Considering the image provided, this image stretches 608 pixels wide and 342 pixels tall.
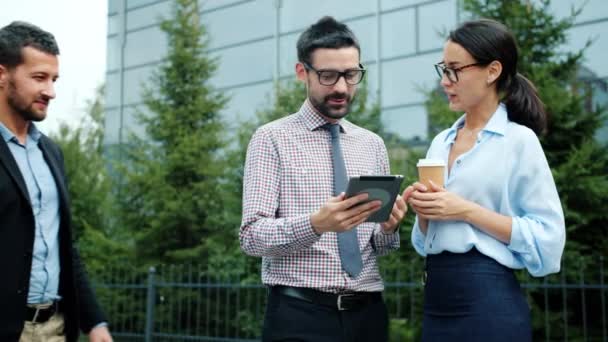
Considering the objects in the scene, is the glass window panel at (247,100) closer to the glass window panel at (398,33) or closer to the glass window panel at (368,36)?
the glass window panel at (368,36)

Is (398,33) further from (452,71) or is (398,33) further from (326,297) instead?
(326,297)

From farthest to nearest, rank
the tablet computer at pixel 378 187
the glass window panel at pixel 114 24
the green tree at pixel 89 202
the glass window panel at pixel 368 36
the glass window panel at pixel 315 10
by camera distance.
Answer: the glass window panel at pixel 114 24 < the glass window panel at pixel 315 10 < the glass window panel at pixel 368 36 < the green tree at pixel 89 202 < the tablet computer at pixel 378 187

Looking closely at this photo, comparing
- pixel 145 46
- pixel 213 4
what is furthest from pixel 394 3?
pixel 145 46

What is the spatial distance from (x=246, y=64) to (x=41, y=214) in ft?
48.3

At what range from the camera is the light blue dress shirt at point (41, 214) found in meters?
2.75

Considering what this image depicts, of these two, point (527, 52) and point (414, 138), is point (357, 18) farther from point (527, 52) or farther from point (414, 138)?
point (527, 52)

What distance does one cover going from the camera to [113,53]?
20.3 m

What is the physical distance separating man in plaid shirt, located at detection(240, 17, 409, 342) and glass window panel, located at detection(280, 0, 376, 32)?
12.7 m

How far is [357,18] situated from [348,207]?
13.6 metres

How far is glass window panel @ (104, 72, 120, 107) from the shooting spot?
20078 mm

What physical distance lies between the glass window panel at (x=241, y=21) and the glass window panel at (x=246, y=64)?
0.24 metres

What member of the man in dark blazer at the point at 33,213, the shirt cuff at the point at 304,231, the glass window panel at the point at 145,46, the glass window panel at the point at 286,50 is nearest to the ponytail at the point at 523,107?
the shirt cuff at the point at 304,231

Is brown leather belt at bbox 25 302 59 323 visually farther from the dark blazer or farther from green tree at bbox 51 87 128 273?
green tree at bbox 51 87 128 273

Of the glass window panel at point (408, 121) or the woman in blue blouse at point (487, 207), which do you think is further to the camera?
the glass window panel at point (408, 121)
